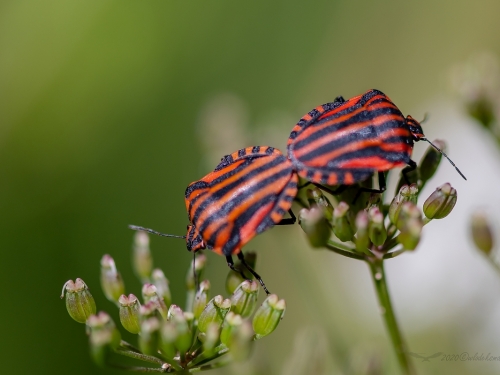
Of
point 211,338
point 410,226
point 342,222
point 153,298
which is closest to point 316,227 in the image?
point 342,222

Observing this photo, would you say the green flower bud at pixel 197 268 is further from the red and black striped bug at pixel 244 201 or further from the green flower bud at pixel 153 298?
the green flower bud at pixel 153 298

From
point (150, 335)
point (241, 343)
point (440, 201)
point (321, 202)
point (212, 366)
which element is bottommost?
point (212, 366)

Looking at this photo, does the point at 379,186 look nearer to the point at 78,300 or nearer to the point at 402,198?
the point at 402,198

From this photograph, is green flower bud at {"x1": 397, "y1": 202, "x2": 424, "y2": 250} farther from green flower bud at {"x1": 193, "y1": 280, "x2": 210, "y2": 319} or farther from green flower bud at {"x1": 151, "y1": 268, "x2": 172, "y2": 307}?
green flower bud at {"x1": 151, "y1": 268, "x2": 172, "y2": 307}

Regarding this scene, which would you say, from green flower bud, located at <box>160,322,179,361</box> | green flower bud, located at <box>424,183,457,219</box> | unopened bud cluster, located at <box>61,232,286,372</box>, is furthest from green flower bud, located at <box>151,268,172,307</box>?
green flower bud, located at <box>424,183,457,219</box>

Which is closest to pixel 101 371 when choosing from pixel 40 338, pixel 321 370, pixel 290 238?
pixel 40 338

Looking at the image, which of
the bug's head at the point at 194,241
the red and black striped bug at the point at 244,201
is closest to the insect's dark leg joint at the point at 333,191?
the red and black striped bug at the point at 244,201

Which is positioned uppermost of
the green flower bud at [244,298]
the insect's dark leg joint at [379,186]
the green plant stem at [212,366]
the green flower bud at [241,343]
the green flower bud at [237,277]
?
the insect's dark leg joint at [379,186]

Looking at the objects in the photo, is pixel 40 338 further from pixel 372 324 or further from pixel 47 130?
pixel 372 324
